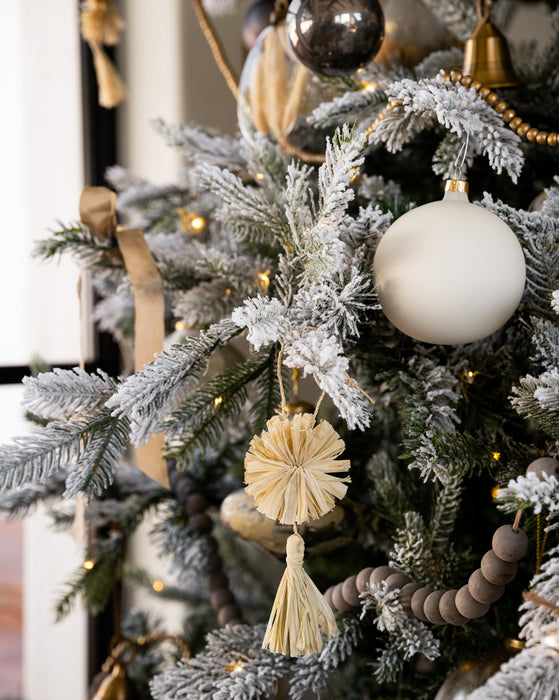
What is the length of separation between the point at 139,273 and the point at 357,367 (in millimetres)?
181

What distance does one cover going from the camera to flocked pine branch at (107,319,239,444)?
0.37 metres

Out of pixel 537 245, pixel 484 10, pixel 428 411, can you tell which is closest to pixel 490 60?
pixel 484 10

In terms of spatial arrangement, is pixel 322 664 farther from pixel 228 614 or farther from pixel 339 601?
pixel 228 614

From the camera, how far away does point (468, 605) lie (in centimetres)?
36

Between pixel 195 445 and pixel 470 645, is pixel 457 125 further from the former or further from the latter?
pixel 470 645

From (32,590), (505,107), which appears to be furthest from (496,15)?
(32,590)

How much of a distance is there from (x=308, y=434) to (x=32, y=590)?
856 mm

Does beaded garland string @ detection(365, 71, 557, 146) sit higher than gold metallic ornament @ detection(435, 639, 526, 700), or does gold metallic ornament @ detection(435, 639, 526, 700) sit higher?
beaded garland string @ detection(365, 71, 557, 146)

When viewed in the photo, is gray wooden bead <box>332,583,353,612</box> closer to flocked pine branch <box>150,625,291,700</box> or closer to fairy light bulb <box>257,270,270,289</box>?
flocked pine branch <box>150,625,291,700</box>

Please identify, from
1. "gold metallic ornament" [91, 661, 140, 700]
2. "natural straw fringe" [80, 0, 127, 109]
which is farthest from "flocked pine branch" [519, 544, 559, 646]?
"natural straw fringe" [80, 0, 127, 109]

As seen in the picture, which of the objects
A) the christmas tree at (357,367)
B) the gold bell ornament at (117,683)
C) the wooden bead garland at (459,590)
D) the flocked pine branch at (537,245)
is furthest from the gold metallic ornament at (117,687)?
the flocked pine branch at (537,245)

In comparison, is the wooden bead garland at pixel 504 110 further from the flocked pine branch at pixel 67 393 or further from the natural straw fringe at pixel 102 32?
the natural straw fringe at pixel 102 32

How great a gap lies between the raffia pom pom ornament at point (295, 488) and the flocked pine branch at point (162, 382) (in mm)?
62

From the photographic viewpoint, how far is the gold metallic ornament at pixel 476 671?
375 millimetres
